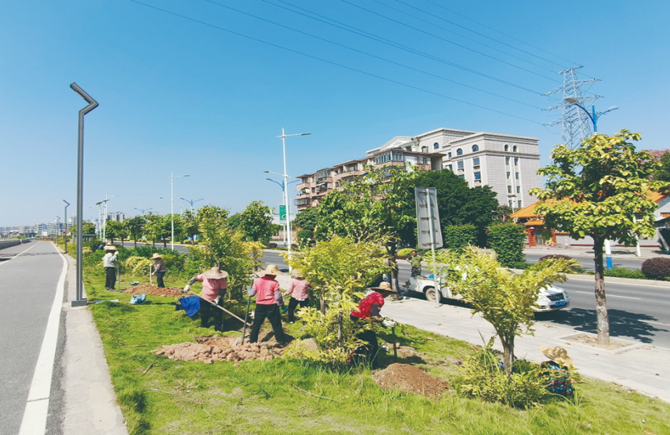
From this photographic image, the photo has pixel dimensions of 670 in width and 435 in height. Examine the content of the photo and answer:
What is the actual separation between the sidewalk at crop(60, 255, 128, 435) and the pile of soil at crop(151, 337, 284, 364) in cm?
99

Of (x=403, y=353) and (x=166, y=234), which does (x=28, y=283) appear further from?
(x=166, y=234)

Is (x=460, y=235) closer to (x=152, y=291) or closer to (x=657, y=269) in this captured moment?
(x=657, y=269)

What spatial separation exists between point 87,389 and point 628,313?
14.0 meters

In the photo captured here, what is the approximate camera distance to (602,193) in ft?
26.9

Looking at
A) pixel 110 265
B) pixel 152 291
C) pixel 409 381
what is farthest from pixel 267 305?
pixel 110 265

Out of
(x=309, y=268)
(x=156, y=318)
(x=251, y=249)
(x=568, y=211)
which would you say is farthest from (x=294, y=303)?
(x=568, y=211)

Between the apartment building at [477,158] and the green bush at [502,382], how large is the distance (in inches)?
2419

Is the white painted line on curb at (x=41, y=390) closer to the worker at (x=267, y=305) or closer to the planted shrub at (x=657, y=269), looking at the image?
the worker at (x=267, y=305)

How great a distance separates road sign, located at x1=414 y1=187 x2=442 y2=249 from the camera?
12.5 metres

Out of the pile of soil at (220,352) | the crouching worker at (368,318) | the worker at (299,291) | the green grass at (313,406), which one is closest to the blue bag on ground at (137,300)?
the worker at (299,291)

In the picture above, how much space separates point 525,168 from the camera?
75.1m

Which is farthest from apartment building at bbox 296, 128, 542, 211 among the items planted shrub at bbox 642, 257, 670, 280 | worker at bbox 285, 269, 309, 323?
worker at bbox 285, 269, 309, 323

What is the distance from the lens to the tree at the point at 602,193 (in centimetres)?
756

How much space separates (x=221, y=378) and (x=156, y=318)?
4380 millimetres
